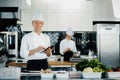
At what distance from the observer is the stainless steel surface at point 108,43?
8.47 metres

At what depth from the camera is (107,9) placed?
349 inches

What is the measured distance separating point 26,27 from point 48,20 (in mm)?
690

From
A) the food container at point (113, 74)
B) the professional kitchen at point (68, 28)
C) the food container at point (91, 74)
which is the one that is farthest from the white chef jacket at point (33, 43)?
the professional kitchen at point (68, 28)

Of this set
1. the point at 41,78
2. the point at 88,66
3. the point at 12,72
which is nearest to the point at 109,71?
the point at 88,66

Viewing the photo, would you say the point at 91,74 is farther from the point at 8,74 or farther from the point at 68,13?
the point at 68,13

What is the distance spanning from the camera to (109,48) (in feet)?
27.8

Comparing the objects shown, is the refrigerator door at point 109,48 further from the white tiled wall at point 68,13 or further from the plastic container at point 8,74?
the plastic container at point 8,74

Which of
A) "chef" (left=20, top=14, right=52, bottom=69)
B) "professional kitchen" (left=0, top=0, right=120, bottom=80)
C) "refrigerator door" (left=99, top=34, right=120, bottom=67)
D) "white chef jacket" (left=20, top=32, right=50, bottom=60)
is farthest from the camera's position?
"refrigerator door" (left=99, top=34, right=120, bottom=67)

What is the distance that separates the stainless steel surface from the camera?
8.47m

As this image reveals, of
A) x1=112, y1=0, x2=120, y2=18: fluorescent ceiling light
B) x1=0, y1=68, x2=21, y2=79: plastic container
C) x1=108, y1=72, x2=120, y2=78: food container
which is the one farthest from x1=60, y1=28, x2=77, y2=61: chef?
x1=0, y1=68, x2=21, y2=79: plastic container

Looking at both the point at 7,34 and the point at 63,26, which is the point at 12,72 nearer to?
the point at 7,34

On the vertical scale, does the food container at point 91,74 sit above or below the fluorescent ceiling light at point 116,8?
below

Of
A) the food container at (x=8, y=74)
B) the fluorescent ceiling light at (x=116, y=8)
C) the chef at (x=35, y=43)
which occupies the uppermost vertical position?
the fluorescent ceiling light at (x=116, y=8)

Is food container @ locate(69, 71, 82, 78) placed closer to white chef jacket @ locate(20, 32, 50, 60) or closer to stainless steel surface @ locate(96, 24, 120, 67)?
white chef jacket @ locate(20, 32, 50, 60)
